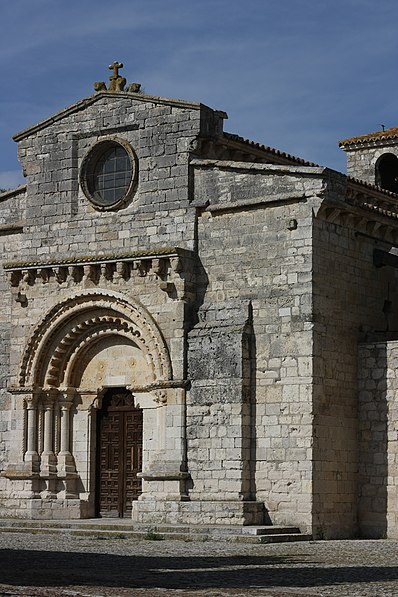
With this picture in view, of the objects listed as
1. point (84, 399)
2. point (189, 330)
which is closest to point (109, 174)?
point (189, 330)

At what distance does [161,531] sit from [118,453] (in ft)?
11.2

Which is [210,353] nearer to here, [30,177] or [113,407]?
[113,407]

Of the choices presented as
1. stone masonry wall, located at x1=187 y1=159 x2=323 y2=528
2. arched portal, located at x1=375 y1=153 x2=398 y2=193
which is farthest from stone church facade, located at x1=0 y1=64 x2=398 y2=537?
arched portal, located at x1=375 y1=153 x2=398 y2=193

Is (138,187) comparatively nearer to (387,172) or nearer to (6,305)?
(6,305)

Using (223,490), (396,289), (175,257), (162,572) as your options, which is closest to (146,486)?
(223,490)

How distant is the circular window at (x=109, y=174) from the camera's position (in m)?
23.3

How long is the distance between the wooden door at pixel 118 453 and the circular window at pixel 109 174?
141 inches

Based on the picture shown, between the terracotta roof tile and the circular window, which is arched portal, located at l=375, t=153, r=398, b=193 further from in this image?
the circular window

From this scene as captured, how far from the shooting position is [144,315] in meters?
22.4

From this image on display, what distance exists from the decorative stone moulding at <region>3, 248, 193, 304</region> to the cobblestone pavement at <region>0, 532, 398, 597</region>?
16.1ft

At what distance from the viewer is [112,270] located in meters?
23.0

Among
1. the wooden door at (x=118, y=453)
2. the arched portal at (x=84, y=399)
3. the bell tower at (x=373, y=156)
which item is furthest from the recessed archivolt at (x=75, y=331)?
the bell tower at (x=373, y=156)

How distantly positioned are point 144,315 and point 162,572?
28.8 ft

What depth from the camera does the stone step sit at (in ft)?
64.0
